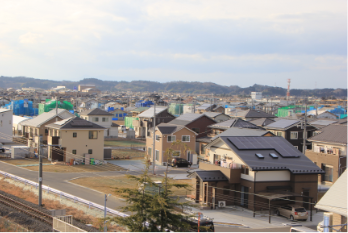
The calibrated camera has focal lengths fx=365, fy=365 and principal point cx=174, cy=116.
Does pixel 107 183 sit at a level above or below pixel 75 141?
below

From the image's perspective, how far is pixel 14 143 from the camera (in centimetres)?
4453

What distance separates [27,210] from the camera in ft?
64.5

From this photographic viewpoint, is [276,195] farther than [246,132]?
No

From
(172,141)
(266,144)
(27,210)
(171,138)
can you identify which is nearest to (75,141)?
(171,138)

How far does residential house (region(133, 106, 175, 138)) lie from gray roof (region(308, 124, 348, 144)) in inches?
1123

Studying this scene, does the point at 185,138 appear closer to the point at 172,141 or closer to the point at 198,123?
the point at 172,141

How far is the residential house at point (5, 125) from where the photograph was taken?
44.5m

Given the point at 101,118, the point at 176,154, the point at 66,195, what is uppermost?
the point at 101,118

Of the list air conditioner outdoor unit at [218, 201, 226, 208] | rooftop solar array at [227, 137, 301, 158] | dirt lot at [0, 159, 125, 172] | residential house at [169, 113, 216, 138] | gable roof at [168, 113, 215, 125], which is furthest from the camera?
gable roof at [168, 113, 215, 125]

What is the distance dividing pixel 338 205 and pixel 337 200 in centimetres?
26

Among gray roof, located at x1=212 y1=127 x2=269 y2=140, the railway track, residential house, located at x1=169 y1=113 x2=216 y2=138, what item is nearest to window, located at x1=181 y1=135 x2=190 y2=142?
residential house, located at x1=169 y1=113 x2=216 y2=138

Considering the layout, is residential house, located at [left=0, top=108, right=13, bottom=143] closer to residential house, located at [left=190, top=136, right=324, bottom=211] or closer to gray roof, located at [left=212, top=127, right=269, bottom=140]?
gray roof, located at [left=212, top=127, right=269, bottom=140]

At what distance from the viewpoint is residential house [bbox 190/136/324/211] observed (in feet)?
68.8

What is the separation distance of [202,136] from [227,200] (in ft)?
68.1
